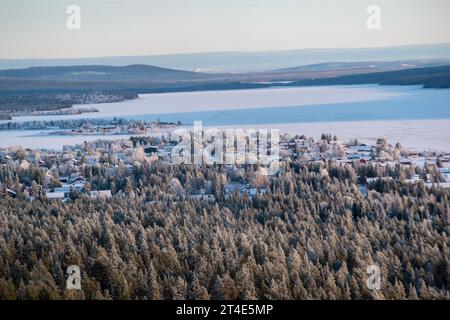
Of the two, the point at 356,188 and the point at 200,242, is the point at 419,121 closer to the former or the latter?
the point at 356,188

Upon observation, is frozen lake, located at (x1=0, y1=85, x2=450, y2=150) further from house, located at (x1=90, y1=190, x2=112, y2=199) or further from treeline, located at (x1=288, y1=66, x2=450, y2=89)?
house, located at (x1=90, y1=190, x2=112, y2=199)

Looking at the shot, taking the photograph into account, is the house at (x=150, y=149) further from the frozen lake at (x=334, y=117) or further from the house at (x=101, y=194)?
the house at (x=101, y=194)

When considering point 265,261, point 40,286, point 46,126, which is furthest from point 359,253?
point 46,126

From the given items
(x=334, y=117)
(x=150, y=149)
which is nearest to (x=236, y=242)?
(x=150, y=149)

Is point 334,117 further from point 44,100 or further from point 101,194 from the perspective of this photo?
point 44,100

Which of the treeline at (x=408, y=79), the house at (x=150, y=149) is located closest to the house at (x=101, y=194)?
the house at (x=150, y=149)

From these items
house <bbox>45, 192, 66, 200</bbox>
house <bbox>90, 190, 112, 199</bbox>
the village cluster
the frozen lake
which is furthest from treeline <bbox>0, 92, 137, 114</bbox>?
house <bbox>90, 190, 112, 199</bbox>
